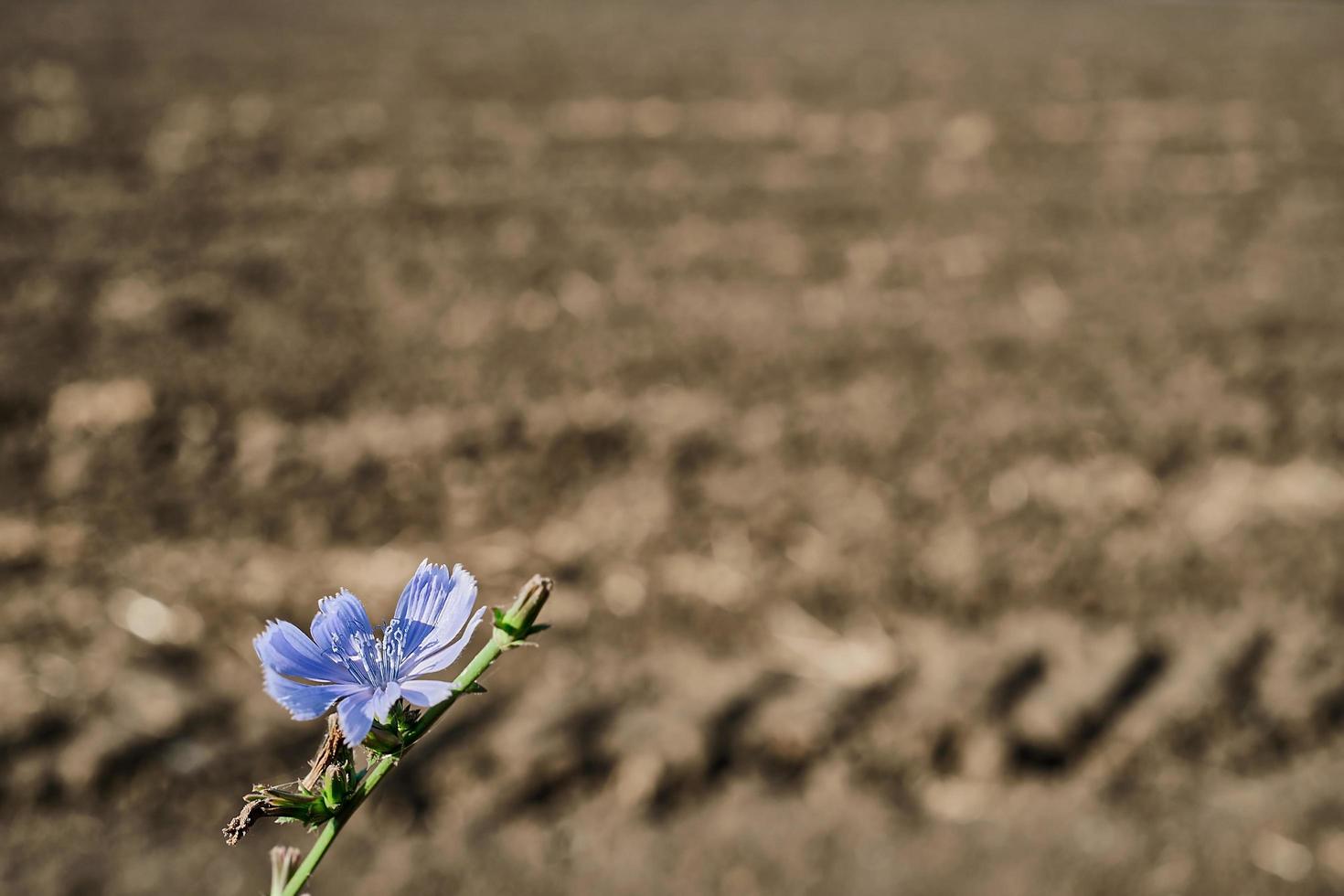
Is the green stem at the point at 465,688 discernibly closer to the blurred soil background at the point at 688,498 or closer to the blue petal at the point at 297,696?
the blue petal at the point at 297,696

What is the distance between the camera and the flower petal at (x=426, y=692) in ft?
1.57

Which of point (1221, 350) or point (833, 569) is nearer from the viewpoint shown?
point (833, 569)

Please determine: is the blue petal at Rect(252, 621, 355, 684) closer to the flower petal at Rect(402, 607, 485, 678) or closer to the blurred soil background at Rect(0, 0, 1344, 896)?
the flower petal at Rect(402, 607, 485, 678)

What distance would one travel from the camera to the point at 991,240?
16.7 ft

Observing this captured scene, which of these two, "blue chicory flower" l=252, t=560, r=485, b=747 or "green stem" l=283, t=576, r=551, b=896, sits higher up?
"blue chicory flower" l=252, t=560, r=485, b=747

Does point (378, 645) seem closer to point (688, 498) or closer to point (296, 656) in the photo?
point (296, 656)

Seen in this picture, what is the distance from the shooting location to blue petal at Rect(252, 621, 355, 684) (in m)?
0.50

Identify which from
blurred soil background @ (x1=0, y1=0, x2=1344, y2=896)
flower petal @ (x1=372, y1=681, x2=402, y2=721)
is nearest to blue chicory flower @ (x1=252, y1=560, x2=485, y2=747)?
flower petal @ (x1=372, y1=681, x2=402, y2=721)

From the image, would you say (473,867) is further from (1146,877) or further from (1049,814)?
(1146,877)

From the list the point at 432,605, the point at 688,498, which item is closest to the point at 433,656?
the point at 432,605

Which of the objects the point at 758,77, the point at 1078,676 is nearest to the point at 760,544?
the point at 1078,676

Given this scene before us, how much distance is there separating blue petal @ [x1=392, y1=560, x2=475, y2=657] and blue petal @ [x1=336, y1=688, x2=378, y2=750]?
0.04 m

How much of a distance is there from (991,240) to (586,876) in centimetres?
394

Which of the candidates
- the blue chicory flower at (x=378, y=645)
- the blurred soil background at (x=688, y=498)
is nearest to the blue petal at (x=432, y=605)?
the blue chicory flower at (x=378, y=645)
